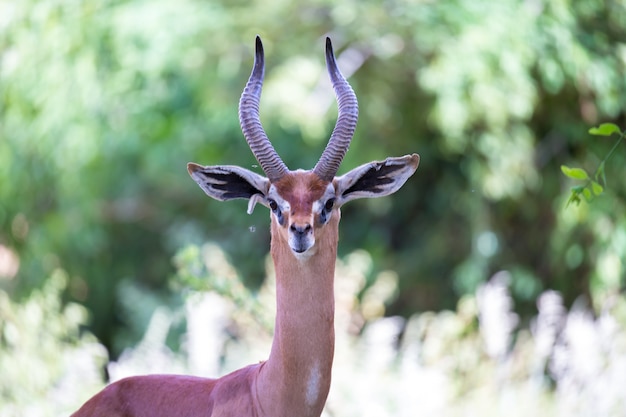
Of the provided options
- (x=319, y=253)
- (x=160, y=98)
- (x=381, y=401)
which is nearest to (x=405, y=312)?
(x=160, y=98)

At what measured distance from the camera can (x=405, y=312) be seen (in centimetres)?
1353

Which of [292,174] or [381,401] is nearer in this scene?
[292,174]

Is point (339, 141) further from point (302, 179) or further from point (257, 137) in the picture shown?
point (257, 137)

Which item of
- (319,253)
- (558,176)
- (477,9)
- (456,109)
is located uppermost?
(319,253)

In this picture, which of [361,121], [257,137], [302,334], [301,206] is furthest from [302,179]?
[361,121]

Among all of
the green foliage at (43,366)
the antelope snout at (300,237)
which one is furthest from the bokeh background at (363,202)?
the antelope snout at (300,237)

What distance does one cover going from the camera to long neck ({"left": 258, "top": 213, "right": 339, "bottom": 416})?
14.6 feet

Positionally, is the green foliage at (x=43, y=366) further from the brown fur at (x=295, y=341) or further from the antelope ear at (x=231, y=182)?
the antelope ear at (x=231, y=182)

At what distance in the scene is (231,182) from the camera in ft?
15.7

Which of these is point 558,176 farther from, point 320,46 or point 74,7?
point 74,7

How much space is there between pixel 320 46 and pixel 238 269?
13.9 feet

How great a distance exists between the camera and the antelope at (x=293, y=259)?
14.6ft

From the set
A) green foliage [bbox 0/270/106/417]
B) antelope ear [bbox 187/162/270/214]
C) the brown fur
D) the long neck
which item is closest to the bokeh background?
green foliage [bbox 0/270/106/417]

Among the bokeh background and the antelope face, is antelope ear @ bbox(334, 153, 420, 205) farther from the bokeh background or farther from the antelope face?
the bokeh background
